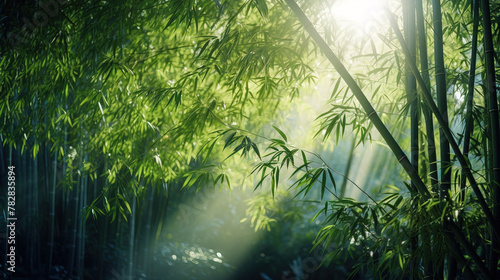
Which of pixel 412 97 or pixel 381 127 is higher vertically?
pixel 412 97

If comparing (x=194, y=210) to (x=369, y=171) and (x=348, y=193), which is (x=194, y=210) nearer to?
(x=348, y=193)

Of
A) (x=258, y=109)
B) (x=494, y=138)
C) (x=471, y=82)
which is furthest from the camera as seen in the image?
(x=258, y=109)

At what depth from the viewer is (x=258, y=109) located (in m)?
3.15

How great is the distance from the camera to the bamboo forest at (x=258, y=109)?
5.59ft

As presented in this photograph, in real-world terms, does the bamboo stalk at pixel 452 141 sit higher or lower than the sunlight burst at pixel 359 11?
lower

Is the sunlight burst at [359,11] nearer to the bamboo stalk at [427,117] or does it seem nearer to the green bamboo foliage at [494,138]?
the bamboo stalk at [427,117]

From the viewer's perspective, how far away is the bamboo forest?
5.59ft

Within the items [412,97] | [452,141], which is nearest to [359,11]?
[412,97]

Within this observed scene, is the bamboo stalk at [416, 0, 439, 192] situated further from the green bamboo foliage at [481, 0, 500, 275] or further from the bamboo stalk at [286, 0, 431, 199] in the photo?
the green bamboo foliage at [481, 0, 500, 275]

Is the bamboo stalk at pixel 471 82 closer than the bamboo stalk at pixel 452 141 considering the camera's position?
No

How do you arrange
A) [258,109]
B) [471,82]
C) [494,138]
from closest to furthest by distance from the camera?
[494,138]
[471,82]
[258,109]

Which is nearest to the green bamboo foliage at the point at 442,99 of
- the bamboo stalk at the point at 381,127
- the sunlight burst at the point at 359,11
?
the bamboo stalk at the point at 381,127

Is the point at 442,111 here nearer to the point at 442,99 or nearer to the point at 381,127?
the point at 442,99

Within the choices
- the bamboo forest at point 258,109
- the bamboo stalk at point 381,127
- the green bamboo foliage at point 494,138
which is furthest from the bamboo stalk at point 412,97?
the green bamboo foliage at point 494,138
